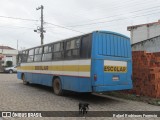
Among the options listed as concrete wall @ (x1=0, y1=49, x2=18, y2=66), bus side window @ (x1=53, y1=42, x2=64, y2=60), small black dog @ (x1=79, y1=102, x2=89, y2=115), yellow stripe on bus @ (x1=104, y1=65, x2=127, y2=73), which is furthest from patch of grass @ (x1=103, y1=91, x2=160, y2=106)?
concrete wall @ (x1=0, y1=49, x2=18, y2=66)

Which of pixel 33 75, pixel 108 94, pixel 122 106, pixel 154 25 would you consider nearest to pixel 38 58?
pixel 33 75

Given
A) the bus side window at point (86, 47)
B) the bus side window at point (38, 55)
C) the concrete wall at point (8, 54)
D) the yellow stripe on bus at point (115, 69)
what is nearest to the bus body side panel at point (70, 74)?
the bus side window at point (86, 47)

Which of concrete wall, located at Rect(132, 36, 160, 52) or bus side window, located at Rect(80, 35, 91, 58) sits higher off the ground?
concrete wall, located at Rect(132, 36, 160, 52)

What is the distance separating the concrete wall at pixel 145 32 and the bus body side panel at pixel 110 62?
1479 centimetres

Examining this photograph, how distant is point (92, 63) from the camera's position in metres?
9.98

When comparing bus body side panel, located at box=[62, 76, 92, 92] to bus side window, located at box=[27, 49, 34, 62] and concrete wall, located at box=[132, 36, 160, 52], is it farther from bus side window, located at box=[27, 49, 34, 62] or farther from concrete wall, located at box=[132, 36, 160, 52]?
concrete wall, located at box=[132, 36, 160, 52]

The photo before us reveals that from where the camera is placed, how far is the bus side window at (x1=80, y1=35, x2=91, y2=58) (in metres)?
10.4

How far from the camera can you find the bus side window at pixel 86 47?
10355 mm

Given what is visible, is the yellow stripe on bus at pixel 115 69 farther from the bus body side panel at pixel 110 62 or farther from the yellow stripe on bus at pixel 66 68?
the yellow stripe on bus at pixel 66 68

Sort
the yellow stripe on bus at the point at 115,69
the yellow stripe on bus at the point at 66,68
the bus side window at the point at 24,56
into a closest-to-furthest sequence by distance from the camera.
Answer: the yellow stripe on bus at the point at 115,69 < the yellow stripe on bus at the point at 66,68 < the bus side window at the point at 24,56

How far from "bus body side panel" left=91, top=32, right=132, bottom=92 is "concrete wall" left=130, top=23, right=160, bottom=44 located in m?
14.8

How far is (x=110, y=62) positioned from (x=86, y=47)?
3.94ft

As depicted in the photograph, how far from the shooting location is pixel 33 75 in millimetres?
16531

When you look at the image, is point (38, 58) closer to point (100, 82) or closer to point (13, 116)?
point (100, 82)
